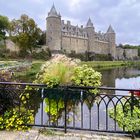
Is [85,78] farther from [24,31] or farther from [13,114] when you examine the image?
[24,31]

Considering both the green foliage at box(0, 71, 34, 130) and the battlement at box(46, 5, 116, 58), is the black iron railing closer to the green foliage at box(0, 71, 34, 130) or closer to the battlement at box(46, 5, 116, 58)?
the green foliage at box(0, 71, 34, 130)

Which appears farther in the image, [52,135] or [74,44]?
[74,44]

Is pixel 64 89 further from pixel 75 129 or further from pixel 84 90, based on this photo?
pixel 75 129

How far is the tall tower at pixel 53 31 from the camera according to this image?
77.6m

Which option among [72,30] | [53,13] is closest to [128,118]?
[53,13]

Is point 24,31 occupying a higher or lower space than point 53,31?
lower

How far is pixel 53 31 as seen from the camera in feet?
259

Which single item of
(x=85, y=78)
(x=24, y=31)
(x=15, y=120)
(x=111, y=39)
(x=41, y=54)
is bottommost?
(x=15, y=120)

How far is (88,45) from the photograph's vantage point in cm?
10019

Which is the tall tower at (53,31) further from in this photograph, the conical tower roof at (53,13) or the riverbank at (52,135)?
the riverbank at (52,135)

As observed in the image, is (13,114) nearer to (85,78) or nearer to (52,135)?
(52,135)

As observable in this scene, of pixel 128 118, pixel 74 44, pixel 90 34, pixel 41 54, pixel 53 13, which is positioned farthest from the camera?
pixel 90 34

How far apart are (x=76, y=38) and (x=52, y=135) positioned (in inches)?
3505

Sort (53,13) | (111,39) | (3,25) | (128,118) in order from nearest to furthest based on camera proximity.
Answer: (128,118)
(3,25)
(53,13)
(111,39)
